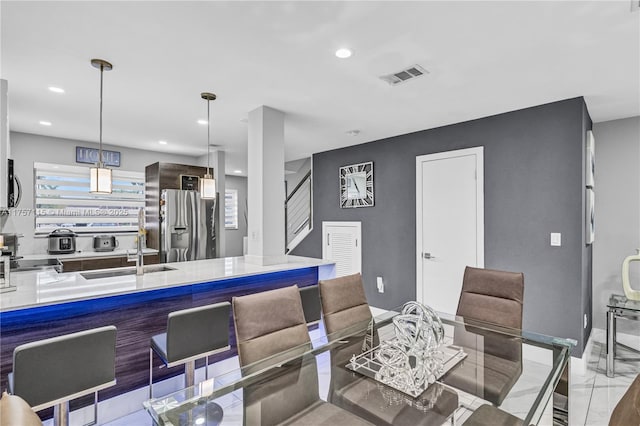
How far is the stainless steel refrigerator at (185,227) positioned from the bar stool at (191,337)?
9.07 ft

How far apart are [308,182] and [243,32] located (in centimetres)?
432

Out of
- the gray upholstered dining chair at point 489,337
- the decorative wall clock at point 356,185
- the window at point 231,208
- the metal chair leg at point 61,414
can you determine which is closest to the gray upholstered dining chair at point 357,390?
the gray upholstered dining chair at point 489,337

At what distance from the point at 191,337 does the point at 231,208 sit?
6125mm

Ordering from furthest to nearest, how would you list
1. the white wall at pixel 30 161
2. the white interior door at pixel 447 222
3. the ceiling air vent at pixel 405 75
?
the white wall at pixel 30 161 → the white interior door at pixel 447 222 → the ceiling air vent at pixel 405 75

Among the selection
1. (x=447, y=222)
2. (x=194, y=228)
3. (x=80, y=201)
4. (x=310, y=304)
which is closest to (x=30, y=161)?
(x=80, y=201)

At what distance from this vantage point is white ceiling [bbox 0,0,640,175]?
1808mm

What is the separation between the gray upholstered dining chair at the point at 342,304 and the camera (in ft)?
7.09

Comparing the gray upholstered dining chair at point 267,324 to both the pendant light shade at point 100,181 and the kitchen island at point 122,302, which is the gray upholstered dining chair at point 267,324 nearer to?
the kitchen island at point 122,302

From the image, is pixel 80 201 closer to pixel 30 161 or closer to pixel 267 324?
pixel 30 161

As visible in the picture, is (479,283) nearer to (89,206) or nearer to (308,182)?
(308,182)

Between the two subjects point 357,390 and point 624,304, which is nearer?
point 357,390

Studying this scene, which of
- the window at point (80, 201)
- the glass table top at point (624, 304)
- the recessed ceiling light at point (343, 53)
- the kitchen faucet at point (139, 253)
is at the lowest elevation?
the glass table top at point (624, 304)

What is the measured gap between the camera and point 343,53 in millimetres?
2227

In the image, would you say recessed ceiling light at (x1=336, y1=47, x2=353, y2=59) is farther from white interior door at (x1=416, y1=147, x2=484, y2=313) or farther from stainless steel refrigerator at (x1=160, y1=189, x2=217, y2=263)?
stainless steel refrigerator at (x1=160, y1=189, x2=217, y2=263)
